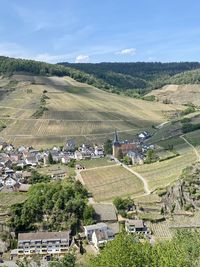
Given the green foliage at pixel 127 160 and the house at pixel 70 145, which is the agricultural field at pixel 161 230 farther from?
the house at pixel 70 145

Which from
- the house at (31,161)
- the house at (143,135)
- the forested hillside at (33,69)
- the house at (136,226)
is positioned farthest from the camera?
the forested hillside at (33,69)

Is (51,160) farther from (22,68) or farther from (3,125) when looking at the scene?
(22,68)

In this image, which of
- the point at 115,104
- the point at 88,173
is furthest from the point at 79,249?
the point at 115,104

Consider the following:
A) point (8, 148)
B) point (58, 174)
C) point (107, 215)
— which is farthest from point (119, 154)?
point (107, 215)

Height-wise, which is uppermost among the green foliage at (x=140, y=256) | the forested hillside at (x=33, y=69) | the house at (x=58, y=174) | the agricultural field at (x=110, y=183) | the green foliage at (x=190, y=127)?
the forested hillside at (x=33, y=69)

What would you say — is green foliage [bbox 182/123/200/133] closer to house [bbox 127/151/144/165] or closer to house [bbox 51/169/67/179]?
house [bbox 127/151/144/165]

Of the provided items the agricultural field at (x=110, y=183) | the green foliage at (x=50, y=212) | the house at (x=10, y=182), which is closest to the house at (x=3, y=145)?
the house at (x=10, y=182)

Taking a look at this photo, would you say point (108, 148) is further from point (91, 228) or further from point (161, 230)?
point (91, 228)
